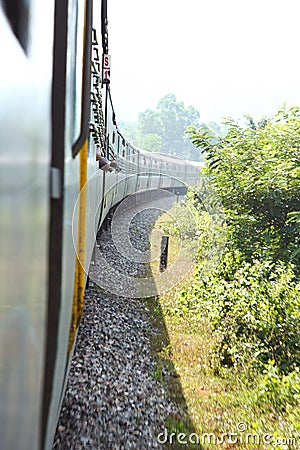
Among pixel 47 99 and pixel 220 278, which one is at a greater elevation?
pixel 47 99

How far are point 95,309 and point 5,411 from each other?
5.10 m

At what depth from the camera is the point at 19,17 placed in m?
0.92

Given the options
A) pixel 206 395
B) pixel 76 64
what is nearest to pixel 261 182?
pixel 206 395

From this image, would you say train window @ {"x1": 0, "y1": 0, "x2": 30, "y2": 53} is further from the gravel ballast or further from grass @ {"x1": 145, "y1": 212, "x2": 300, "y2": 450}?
grass @ {"x1": 145, "y1": 212, "x2": 300, "y2": 450}

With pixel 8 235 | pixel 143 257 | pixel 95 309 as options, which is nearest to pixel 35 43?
pixel 8 235

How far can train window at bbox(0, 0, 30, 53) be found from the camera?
89 cm

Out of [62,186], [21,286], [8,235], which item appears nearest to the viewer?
[8,235]

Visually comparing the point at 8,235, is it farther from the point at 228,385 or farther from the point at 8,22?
the point at 228,385

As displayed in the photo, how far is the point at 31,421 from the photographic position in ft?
3.68

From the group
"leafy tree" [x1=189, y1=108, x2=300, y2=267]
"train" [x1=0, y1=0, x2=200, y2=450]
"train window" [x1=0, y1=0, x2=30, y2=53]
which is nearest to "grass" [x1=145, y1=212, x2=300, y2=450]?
"leafy tree" [x1=189, y1=108, x2=300, y2=267]

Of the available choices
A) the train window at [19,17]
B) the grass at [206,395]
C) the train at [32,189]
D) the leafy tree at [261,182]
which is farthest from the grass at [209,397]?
the train window at [19,17]

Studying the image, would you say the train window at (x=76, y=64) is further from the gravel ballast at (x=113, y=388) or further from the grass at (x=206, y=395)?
the grass at (x=206, y=395)

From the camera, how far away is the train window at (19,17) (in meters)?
0.89

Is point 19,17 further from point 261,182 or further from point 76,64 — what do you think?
point 261,182
